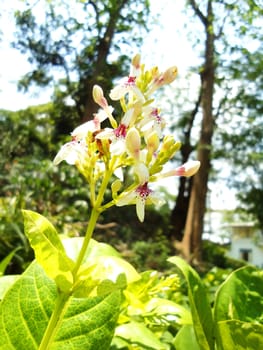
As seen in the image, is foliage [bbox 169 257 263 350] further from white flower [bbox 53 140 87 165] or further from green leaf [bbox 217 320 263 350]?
white flower [bbox 53 140 87 165]

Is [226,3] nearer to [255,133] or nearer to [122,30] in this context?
[122,30]

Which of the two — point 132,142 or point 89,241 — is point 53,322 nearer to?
point 89,241

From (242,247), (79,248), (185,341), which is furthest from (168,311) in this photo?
(242,247)

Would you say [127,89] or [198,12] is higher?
[198,12]

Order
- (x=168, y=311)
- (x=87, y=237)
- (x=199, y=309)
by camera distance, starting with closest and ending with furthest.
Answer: (x=87, y=237) → (x=199, y=309) → (x=168, y=311)

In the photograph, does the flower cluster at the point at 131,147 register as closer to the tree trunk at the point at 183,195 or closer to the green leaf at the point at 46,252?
the green leaf at the point at 46,252

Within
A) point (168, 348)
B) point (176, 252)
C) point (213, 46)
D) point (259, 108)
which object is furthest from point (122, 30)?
point (168, 348)
